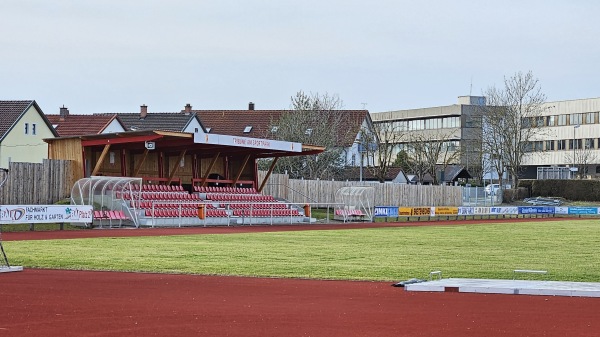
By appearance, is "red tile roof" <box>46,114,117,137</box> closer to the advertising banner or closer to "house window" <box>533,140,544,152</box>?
the advertising banner

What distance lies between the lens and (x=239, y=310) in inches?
549

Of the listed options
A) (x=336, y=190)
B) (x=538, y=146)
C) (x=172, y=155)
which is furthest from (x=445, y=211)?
(x=538, y=146)

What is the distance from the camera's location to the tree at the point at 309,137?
81875mm

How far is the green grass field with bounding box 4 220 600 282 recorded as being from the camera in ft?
70.5

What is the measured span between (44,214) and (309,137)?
43.5 meters

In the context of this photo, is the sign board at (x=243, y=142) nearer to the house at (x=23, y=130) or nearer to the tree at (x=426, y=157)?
the house at (x=23, y=130)

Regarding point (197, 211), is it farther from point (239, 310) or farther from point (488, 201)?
point (488, 201)

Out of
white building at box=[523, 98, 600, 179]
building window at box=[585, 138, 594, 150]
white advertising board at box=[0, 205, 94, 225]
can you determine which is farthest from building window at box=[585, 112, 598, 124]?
white advertising board at box=[0, 205, 94, 225]

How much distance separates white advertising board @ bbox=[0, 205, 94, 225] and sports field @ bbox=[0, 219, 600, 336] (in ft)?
21.2

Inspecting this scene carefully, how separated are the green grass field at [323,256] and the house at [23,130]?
136ft

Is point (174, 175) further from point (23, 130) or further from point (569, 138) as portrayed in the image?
point (569, 138)

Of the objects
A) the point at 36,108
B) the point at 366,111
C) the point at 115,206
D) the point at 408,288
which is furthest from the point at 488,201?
the point at 408,288

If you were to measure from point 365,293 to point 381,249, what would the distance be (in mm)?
13245

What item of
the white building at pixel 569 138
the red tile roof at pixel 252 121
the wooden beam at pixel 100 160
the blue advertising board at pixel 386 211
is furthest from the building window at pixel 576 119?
the wooden beam at pixel 100 160
